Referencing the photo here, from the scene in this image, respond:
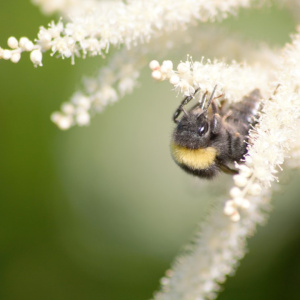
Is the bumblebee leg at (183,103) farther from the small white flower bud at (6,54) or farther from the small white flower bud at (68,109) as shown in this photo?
the small white flower bud at (6,54)

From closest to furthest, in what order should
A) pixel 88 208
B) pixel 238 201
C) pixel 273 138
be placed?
1. pixel 238 201
2. pixel 273 138
3. pixel 88 208

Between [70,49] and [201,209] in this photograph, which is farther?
[201,209]

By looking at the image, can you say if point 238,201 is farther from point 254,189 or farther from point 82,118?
point 82,118

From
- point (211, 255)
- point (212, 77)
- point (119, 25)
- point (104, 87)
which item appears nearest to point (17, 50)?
point (119, 25)

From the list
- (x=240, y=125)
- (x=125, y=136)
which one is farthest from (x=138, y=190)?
(x=240, y=125)

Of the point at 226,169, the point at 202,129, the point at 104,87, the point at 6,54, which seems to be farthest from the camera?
the point at 104,87

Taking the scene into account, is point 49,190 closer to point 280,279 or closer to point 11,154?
point 11,154

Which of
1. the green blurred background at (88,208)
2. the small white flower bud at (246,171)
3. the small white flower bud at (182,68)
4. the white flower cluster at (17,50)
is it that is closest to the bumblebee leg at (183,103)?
the small white flower bud at (182,68)

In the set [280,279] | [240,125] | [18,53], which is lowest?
[18,53]
